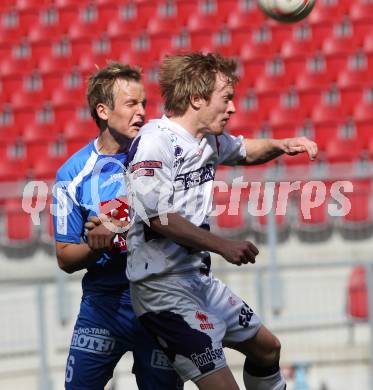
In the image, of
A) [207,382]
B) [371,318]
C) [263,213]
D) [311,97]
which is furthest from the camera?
[311,97]

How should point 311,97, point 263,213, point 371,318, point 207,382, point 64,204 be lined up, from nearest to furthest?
point 207,382, point 64,204, point 371,318, point 263,213, point 311,97

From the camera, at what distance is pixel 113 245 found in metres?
4.39

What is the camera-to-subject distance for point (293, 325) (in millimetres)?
7539

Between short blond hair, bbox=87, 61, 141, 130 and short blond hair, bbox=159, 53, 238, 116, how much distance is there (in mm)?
412

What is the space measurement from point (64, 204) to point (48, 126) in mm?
7445

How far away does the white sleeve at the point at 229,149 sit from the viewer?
4434 mm

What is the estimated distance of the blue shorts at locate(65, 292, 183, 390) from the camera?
4473 mm

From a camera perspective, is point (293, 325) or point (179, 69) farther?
point (293, 325)

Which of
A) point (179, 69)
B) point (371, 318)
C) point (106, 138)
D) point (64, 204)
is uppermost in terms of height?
point (179, 69)

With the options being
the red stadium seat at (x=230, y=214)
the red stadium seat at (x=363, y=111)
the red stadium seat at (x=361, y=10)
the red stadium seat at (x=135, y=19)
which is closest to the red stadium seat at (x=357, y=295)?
the red stadium seat at (x=230, y=214)

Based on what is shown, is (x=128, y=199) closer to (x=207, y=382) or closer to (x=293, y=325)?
(x=207, y=382)

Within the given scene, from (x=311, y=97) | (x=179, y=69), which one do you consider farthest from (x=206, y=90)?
(x=311, y=97)

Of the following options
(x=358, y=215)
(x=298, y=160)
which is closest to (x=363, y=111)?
(x=298, y=160)

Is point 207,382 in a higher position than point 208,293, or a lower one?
lower
